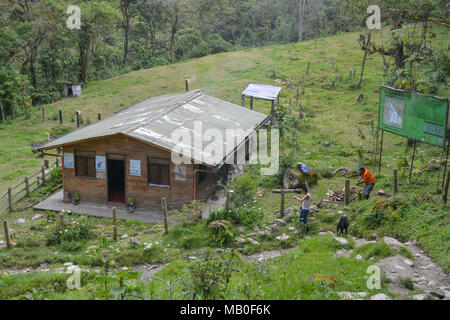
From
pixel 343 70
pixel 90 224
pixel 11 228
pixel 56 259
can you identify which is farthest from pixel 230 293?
pixel 343 70

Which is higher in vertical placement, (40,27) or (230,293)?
(40,27)

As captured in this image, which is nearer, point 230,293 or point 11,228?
point 230,293

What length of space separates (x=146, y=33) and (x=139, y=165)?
3637 cm

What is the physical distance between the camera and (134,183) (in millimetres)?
18312

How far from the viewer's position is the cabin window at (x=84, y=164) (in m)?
18.8

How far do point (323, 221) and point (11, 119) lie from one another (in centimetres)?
2706

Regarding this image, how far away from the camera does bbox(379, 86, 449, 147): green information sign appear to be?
1384cm

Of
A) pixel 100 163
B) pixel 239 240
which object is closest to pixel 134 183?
pixel 100 163

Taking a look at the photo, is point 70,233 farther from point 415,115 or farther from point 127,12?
point 127,12

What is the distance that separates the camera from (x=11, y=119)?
3247 centimetres

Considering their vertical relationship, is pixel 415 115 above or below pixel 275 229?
above

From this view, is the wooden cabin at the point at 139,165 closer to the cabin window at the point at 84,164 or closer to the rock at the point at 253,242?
the cabin window at the point at 84,164
